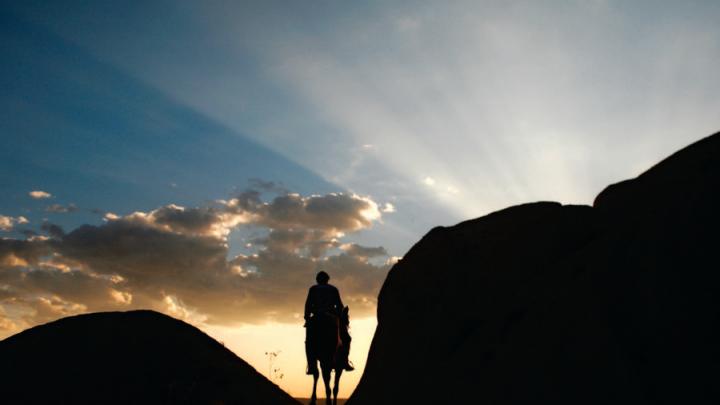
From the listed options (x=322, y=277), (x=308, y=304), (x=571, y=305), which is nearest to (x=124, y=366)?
(x=308, y=304)

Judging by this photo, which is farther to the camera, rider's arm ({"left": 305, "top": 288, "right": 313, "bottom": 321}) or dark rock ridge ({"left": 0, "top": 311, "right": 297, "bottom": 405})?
dark rock ridge ({"left": 0, "top": 311, "right": 297, "bottom": 405})

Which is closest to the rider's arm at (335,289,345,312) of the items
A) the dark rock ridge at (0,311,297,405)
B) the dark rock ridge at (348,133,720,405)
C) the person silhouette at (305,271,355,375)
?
the person silhouette at (305,271,355,375)

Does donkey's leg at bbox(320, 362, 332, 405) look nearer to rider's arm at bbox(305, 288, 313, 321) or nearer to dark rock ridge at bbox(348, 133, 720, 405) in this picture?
rider's arm at bbox(305, 288, 313, 321)

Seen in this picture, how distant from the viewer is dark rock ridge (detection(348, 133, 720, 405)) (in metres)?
6.73

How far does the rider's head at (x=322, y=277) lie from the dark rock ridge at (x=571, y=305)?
13.1ft

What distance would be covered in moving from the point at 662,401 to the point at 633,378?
15.6 inches

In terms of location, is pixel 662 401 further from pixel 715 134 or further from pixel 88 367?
pixel 88 367

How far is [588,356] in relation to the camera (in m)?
7.32

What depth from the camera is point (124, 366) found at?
1669 cm

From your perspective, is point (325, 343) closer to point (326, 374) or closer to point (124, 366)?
point (326, 374)

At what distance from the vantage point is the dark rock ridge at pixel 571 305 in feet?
22.1

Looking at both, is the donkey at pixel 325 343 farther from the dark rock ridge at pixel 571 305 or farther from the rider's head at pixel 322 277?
the dark rock ridge at pixel 571 305

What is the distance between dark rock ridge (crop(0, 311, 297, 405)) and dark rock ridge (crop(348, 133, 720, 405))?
6906 mm

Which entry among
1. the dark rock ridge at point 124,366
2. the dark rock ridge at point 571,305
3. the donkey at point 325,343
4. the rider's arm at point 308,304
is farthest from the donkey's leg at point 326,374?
the dark rock ridge at point 571,305
